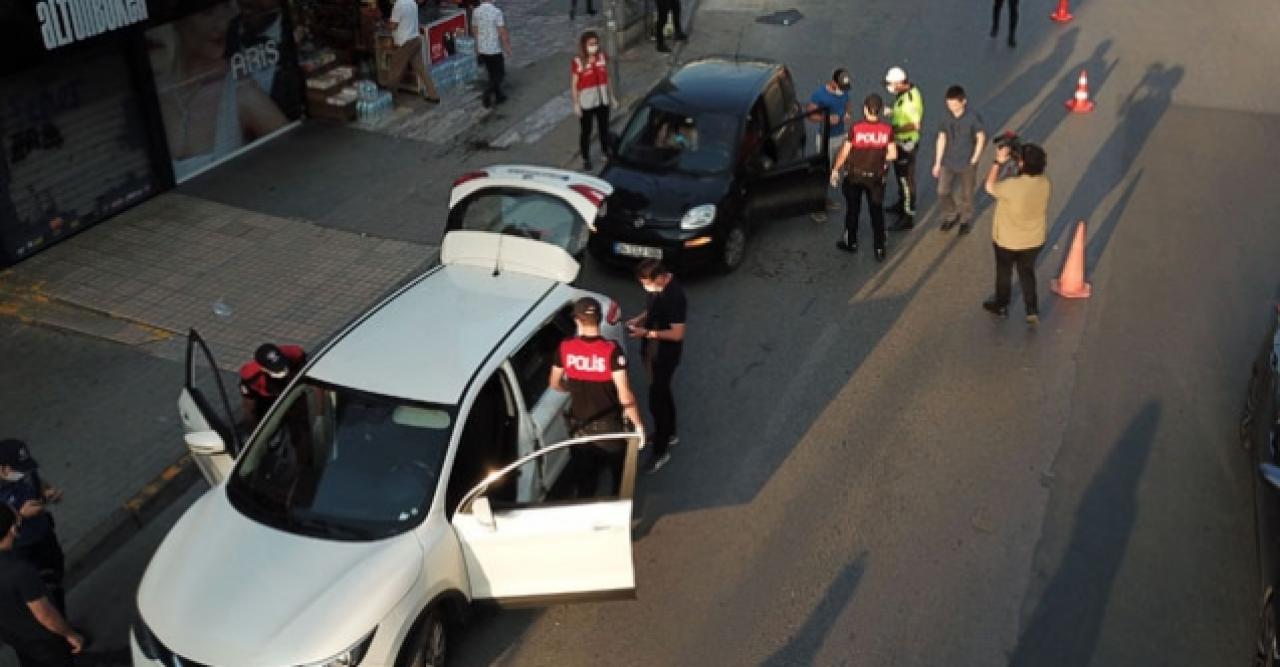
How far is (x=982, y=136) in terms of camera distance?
1127cm

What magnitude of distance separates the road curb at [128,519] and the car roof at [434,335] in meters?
2.16

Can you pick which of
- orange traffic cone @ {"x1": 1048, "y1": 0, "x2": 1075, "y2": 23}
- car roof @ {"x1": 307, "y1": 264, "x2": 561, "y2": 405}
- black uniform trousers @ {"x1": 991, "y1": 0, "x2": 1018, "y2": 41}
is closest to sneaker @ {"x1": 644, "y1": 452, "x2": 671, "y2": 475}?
car roof @ {"x1": 307, "y1": 264, "x2": 561, "y2": 405}

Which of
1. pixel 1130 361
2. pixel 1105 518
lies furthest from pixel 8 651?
pixel 1130 361

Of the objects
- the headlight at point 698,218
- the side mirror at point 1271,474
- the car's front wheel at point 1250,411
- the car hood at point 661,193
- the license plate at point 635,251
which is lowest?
the car's front wheel at point 1250,411

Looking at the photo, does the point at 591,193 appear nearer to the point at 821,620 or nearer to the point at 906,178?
the point at 821,620

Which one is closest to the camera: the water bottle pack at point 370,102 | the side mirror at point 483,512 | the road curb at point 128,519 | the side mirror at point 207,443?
the side mirror at point 483,512

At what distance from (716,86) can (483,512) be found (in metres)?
6.92

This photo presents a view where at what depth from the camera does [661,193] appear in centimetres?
1097

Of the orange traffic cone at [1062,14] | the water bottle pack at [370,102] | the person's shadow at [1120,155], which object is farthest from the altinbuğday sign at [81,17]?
the orange traffic cone at [1062,14]

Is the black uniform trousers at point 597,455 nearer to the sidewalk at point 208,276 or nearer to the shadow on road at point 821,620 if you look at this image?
the shadow on road at point 821,620

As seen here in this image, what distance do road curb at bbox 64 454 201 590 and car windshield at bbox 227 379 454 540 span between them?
72.1 inches

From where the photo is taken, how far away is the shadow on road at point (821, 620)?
6.68m

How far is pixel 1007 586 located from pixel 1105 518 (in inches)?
43.9

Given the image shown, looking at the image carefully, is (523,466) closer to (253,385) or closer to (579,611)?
(579,611)
